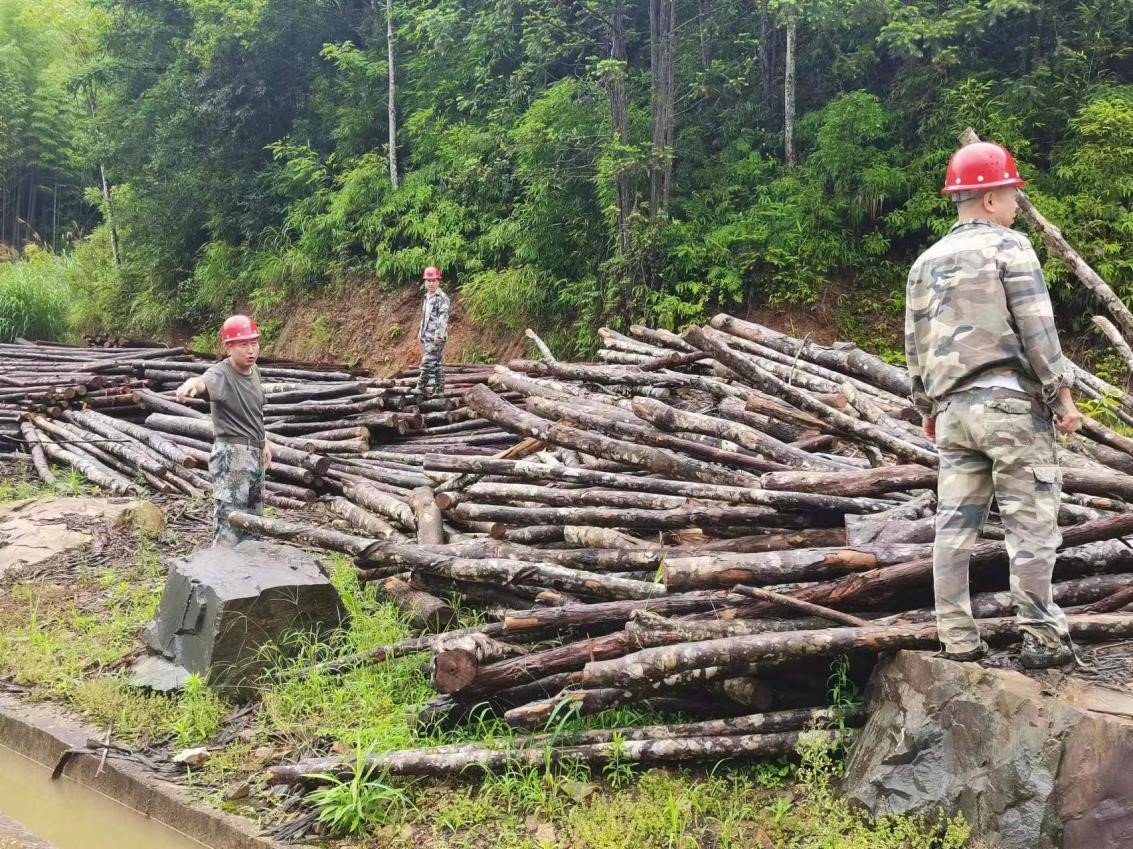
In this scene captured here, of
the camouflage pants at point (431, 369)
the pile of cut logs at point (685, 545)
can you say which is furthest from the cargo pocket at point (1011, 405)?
the camouflage pants at point (431, 369)

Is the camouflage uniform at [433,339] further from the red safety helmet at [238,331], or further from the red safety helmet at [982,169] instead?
the red safety helmet at [982,169]

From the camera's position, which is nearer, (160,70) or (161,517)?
(161,517)

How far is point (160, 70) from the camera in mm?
26453

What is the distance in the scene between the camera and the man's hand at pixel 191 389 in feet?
20.1

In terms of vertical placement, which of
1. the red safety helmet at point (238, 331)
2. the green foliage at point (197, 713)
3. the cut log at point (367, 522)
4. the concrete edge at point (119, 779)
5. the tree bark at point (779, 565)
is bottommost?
the concrete edge at point (119, 779)

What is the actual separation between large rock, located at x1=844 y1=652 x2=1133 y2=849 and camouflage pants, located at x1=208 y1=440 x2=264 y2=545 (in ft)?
15.1

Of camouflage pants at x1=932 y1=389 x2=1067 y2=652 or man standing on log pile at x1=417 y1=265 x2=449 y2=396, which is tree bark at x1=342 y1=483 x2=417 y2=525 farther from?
man standing on log pile at x1=417 y1=265 x2=449 y2=396

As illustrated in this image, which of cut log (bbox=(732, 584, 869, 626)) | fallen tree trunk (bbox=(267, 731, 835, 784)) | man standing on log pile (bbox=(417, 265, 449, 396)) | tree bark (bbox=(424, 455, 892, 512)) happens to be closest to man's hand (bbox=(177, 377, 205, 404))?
tree bark (bbox=(424, 455, 892, 512))

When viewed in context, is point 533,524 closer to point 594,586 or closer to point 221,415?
point 594,586

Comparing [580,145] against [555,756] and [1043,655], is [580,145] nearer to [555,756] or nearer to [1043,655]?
[555,756]

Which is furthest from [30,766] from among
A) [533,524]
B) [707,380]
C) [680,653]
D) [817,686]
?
[707,380]

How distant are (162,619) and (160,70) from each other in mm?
24840

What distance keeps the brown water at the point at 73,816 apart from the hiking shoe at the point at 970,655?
338 centimetres

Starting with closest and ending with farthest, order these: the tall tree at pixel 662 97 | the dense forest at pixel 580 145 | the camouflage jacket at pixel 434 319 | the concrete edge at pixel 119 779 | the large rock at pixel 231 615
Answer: the concrete edge at pixel 119 779 < the large rock at pixel 231 615 < the camouflage jacket at pixel 434 319 < the dense forest at pixel 580 145 < the tall tree at pixel 662 97
